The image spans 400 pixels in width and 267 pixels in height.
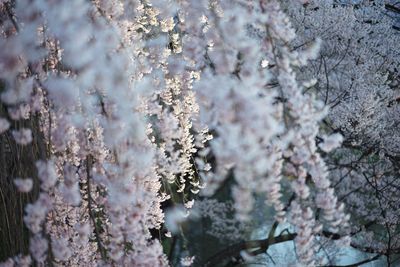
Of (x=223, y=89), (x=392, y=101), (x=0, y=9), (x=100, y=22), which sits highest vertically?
(x=392, y=101)

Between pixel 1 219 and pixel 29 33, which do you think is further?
pixel 1 219

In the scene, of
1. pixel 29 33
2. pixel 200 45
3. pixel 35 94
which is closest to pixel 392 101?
pixel 200 45

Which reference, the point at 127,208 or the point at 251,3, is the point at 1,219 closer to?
the point at 127,208

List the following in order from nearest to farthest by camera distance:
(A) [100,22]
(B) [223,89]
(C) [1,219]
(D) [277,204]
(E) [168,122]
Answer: (B) [223,89]
(A) [100,22]
(D) [277,204]
(E) [168,122]
(C) [1,219]

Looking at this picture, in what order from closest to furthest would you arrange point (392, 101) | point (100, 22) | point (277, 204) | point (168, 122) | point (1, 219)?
1. point (100, 22)
2. point (277, 204)
3. point (168, 122)
4. point (1, 219)
5. point (392, 101)

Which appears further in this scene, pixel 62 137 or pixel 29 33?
pixel 62 137

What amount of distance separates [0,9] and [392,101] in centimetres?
301

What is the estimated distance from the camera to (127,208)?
1.35 metres

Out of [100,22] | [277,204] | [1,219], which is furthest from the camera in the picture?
[1,219]

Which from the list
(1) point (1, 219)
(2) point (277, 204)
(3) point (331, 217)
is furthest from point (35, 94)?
(3) point (331, 217)

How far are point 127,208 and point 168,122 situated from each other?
0.96 feet

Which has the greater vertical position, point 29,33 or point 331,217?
point 29,33

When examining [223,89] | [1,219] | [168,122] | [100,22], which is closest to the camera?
[223,89]

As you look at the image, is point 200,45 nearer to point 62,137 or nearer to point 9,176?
point 62,137
